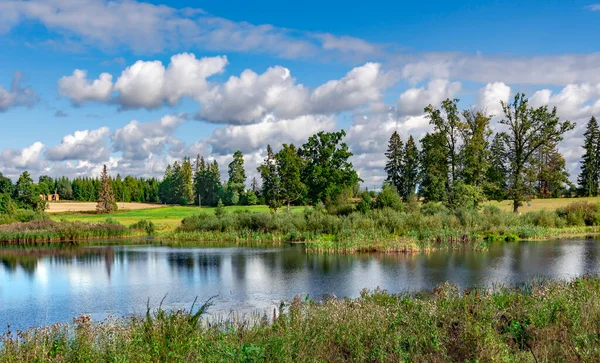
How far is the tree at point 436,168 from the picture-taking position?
53719 millimetres

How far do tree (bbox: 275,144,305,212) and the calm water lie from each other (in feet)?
106

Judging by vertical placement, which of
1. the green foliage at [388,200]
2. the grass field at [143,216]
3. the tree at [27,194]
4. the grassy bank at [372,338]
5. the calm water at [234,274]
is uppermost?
the tree at [27,194]

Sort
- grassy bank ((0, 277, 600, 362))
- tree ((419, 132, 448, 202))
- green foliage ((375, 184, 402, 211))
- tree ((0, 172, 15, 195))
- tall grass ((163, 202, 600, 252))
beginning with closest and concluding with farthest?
grassy bank ((0, 277, 600, 362)), tall grass ((163, 202, 600, 252)), green foliage ((375, 184, 402, 211)), tree ((419, 132, 448, 202)), tree ((0, 172, 15, 195))

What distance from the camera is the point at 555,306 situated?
10.6m

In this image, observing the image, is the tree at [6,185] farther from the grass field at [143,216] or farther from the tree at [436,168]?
the tree at [436,168]

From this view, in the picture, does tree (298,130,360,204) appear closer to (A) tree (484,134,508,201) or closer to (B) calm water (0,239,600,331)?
(A) tree (484,134,508,201)

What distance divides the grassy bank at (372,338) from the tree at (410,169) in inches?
2915

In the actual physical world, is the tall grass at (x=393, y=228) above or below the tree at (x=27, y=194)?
below

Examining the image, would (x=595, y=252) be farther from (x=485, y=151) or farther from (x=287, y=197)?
(x=287, y=197)

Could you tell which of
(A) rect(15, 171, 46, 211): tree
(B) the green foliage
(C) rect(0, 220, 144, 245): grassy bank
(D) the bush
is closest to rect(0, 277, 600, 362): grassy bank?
(B) the green foliage

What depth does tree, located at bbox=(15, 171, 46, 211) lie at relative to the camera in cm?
8000

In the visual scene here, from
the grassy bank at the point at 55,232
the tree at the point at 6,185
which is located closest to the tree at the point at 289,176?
the grassy bank at the point at 55,232

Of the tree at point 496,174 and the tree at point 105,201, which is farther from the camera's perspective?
the tree at point 105,201

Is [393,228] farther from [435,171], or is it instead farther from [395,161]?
[395,161]
